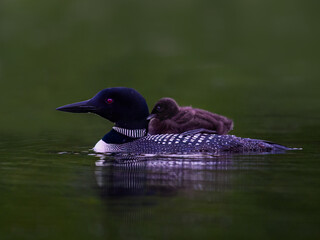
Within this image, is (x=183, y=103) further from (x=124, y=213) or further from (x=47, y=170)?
(x=124, y=213)

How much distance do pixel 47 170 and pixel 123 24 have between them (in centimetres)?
1840

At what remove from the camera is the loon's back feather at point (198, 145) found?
18.0 ft

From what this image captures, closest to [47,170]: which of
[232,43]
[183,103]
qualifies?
[183,103]

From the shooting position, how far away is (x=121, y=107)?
5844mm

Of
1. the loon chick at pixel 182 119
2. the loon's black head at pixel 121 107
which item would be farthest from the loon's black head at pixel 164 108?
the loon's black head at pixel 121 107

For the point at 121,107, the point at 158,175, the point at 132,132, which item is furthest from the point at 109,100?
the point at 158,175

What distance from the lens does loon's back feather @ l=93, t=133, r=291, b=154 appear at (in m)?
5.50

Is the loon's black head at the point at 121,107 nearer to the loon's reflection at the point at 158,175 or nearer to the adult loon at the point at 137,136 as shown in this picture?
the adult loon at the point at 137,136

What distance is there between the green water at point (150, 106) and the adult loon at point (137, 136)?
0.23 metres

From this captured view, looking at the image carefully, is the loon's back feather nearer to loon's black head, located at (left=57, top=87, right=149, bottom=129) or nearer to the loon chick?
loon's black head, located at (left=57, top=87, right=149, bottom=129)

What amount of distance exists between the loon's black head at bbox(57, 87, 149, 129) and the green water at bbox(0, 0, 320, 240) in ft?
1.22

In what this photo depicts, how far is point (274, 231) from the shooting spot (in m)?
3.06

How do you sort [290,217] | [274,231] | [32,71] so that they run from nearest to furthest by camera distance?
→ [274,231] < [290,217] < [32,71]

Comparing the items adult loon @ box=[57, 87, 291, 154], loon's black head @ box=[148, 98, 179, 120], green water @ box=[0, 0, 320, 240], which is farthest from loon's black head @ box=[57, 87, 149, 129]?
green water @ box=[0, 0, 320, 240]
